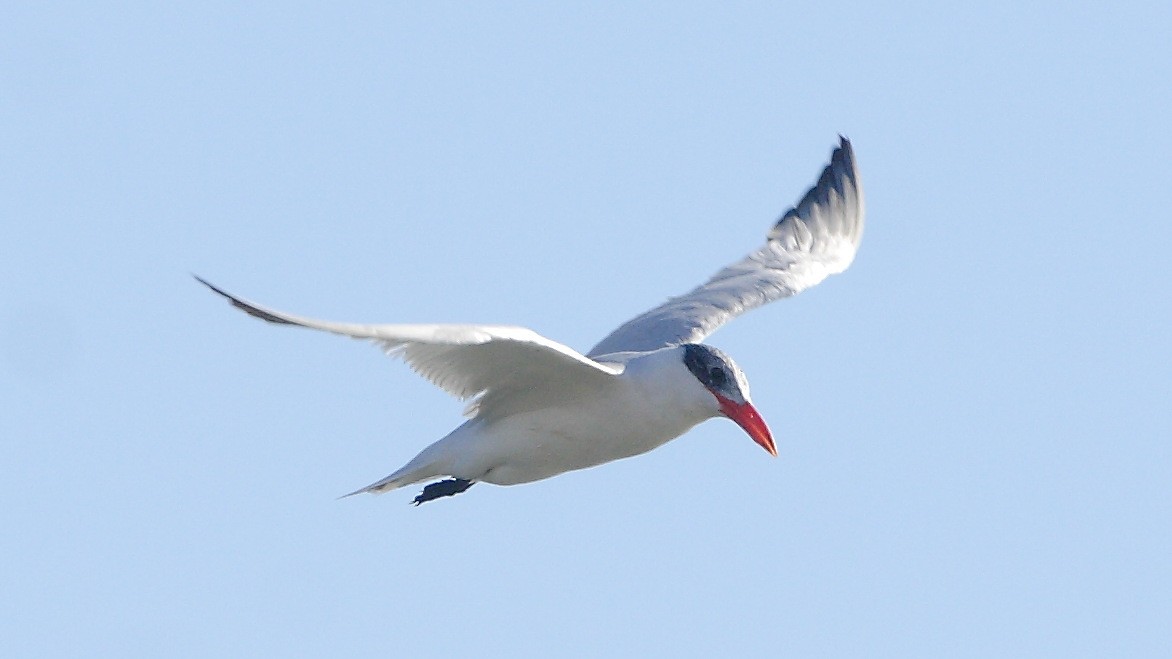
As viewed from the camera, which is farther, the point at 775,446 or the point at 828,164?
the point at 828,164

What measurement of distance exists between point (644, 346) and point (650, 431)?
5.74ft

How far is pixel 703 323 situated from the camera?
11797mm

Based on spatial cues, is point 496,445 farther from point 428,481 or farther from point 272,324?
point 272,324

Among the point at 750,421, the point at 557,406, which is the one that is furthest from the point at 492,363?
the point at 750,421

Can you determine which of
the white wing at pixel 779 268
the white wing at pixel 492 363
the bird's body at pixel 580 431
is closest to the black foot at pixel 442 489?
the bird's body at pixel 580 431

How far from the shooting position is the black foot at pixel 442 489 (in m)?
10.5

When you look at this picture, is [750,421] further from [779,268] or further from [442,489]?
[779,268]

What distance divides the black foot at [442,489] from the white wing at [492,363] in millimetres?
622

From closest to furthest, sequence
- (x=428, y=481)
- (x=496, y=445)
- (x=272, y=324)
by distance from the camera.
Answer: (x=272, y=324) → (x=496, y=445) → (x=428, y=481)

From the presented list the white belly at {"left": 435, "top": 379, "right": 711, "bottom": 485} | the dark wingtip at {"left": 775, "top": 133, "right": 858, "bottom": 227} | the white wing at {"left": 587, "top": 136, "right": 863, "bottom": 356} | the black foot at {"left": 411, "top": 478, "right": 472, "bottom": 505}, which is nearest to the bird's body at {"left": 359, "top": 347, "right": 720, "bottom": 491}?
the white belly at {"left": 435, "top": 379, "right": 711, "bottom": 485}

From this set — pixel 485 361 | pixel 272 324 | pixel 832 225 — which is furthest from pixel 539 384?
pixel 832 225

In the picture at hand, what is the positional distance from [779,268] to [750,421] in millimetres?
3883

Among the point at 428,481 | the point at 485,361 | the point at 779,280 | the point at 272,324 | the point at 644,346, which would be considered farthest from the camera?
the point at 779,280

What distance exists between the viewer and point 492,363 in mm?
9312
